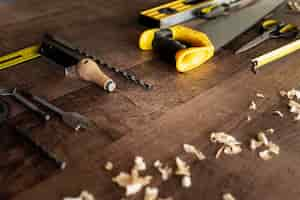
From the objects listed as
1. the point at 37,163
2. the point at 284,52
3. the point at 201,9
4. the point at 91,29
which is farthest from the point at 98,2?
the point at 37,163

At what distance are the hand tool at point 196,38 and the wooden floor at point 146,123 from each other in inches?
0.9

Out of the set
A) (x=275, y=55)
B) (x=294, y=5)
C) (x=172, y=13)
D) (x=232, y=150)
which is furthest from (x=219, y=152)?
(x=294, y=5)

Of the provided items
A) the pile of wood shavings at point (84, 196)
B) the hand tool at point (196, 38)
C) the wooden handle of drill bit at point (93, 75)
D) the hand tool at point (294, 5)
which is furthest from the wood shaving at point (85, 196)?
the hand tool at point (294, 5)

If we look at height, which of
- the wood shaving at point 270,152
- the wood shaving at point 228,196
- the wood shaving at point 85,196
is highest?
the wood shaving at point 85,196

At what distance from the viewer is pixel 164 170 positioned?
50 cm

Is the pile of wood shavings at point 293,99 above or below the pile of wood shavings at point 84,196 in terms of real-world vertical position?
above

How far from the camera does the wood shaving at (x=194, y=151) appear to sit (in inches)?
20.8

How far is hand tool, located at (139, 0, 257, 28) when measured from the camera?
33.6 inches

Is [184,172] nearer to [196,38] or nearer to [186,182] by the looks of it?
[186,182]

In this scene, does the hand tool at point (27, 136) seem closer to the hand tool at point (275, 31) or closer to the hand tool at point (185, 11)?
the hand tool at point (185, 11)

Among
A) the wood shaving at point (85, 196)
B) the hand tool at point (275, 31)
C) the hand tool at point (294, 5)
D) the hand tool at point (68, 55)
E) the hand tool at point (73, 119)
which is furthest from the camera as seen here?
the hand tool at point (294, 5)

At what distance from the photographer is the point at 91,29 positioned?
2.86 feet

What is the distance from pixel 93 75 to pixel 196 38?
0.76 feet

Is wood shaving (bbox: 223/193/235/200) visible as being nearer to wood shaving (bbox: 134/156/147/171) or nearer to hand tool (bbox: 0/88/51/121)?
wood shaving (bbox: 134/156/147/171)
